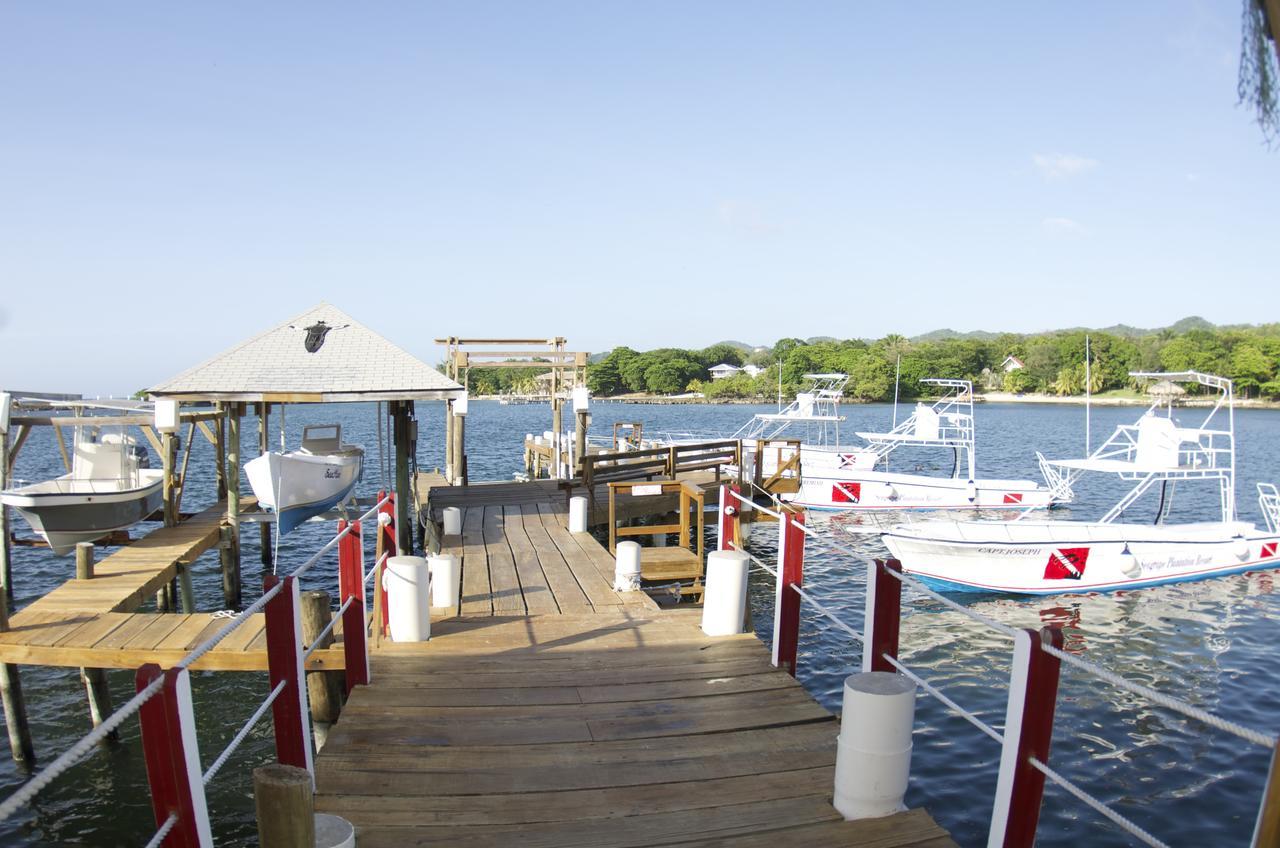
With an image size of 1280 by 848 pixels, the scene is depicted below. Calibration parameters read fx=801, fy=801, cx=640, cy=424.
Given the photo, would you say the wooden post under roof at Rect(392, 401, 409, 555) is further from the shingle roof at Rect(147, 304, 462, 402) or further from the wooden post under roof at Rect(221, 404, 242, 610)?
the wooden post under roof at Rect(221, 404, 242, 610)

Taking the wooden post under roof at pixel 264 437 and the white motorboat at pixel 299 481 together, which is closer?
the white motorboat at pixel 299 481

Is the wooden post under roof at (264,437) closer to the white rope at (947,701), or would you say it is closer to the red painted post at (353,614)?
the red painted post at (353,614)

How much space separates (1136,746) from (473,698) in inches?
355

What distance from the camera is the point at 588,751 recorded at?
189 inches

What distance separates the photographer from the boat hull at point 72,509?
13.3m

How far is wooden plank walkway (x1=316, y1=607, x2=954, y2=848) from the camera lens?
12.7ft

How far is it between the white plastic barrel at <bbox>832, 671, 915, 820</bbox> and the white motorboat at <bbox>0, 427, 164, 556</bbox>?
1237cm

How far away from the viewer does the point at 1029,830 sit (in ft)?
11.4

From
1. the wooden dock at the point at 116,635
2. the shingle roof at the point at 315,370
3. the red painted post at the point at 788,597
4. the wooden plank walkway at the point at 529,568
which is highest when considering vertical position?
the shingle roof at the point at 315,370

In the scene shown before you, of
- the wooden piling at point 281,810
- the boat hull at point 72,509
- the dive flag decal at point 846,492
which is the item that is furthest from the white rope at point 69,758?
the dive flag decal at point 846,492

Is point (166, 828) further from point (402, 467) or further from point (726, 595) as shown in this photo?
point (402, 467)

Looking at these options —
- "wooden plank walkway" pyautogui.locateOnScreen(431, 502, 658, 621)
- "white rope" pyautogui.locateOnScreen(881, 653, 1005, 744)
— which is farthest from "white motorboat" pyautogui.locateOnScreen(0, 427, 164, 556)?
"white rope" pyautogui.locateOnScreen(881, 653, 1005, 744)

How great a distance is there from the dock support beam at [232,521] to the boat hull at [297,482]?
0.50m

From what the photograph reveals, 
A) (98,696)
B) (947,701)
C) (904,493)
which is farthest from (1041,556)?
(98,696)
